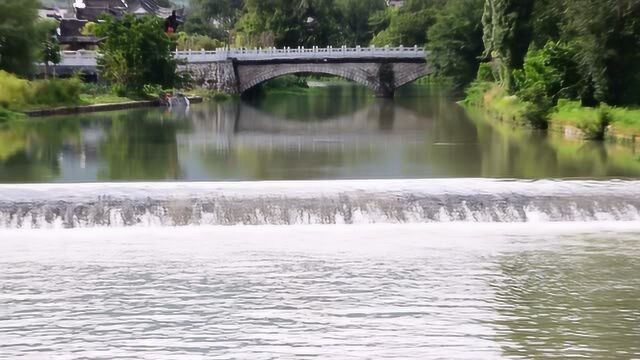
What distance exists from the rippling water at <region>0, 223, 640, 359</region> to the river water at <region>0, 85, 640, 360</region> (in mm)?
43

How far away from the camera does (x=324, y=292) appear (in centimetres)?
1376

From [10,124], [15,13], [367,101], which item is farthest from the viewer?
[367,101]

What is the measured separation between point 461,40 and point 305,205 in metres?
51.3

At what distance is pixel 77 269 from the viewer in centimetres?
1527

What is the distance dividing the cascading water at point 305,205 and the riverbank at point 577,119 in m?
12.8

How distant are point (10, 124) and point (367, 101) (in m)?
37.9

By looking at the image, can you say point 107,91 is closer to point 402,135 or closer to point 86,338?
point 402,135

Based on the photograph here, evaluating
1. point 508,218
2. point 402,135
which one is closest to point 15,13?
point 402,135

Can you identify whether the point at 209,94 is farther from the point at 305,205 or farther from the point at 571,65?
A: the point at 305,205

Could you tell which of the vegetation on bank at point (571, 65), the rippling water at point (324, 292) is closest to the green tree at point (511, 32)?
the vegetation on bank at point (571, 65)

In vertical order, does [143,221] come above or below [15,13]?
below

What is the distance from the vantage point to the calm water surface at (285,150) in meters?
26.3

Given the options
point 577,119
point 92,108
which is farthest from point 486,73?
point 577,119

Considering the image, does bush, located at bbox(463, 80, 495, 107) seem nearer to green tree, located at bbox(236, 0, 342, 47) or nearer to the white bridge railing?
the white bridge railing
